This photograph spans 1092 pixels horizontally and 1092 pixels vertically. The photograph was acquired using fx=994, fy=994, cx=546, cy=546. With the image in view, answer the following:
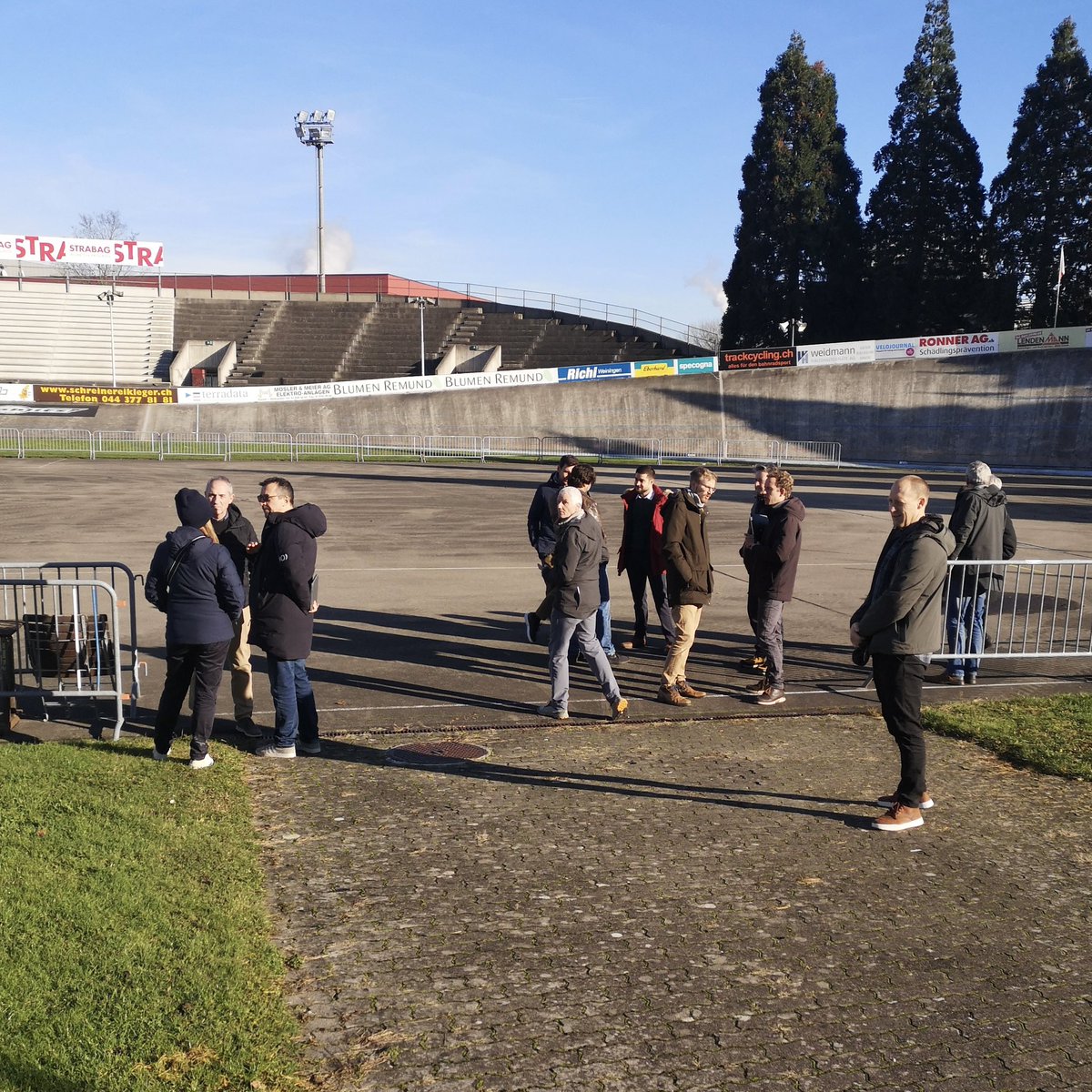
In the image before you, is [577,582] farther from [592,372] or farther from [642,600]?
[592,372]

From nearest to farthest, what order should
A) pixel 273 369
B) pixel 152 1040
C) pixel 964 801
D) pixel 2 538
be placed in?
1. pixel 152 1040
2. pixel 964 801
3. pixel 2 538
4. pixel 273 369

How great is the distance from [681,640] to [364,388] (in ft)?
125

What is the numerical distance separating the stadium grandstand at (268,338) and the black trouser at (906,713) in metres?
44.3

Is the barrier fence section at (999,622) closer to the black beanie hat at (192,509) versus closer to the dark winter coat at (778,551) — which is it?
the dark winter coat at (778,551)

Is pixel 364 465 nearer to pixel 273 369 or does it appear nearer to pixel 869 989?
pixel 273 369

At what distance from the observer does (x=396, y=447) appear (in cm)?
4000

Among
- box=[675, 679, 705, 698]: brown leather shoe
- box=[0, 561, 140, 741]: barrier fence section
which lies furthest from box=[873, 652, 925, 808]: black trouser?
box=[0, 561, 140, 741]: barrier fence section

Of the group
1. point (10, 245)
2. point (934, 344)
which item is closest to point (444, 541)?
point (934, 344)

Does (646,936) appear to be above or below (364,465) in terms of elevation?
below

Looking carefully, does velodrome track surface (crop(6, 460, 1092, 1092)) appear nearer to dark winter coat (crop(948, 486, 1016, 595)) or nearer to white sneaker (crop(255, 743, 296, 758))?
white sneaker (crop(255, 743, 296, 758))

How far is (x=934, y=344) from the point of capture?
43.3m

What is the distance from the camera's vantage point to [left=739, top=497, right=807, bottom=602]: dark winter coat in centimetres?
827

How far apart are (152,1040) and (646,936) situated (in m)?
2.13

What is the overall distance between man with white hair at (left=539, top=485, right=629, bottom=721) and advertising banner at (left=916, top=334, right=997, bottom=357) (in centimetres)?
4001
